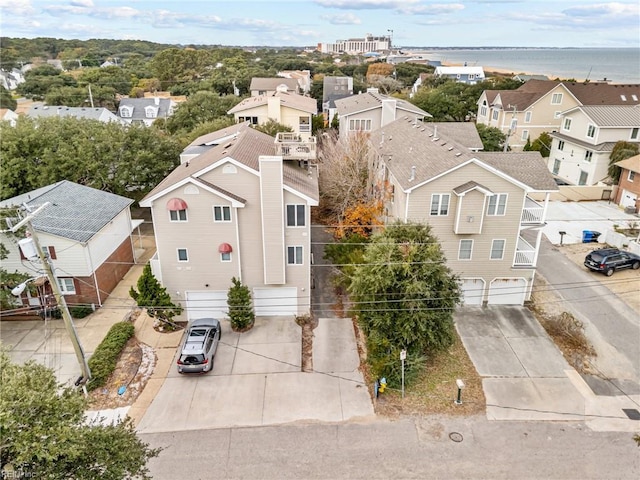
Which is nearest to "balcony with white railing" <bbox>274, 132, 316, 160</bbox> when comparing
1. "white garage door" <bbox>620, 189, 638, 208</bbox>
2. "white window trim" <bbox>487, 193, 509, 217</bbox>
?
"white window trim" <bbox>487, 193, 509, 217</bbox>

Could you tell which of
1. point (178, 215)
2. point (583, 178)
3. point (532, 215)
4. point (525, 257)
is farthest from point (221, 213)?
point (583, 178)

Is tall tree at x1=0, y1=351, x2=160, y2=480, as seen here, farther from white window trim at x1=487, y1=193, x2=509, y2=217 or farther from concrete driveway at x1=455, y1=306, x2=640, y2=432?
white window trim at x1=487, y1=193, x2=509, y2=217

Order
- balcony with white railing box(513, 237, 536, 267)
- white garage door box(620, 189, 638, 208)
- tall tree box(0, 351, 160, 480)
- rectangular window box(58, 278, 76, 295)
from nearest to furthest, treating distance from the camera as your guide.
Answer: tall tree box(0, 351, 160, 480), rectangular window box(58, 278, 76, 295), balcony with white railing box(513, 237, 536, 267), white garage door box(620, 189, 638, 208)

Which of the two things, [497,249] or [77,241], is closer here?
[77,241]

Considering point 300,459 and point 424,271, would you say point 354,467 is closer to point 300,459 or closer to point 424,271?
point 300,459

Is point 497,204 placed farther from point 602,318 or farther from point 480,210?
point 602,318

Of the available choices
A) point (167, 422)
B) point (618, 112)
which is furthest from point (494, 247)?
point (618, 112)

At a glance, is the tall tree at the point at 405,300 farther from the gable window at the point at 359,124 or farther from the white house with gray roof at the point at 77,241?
the gable window at the point at 359,124
